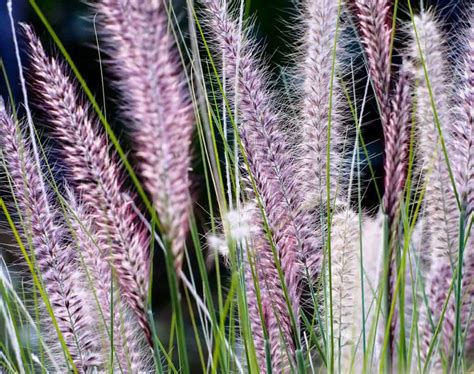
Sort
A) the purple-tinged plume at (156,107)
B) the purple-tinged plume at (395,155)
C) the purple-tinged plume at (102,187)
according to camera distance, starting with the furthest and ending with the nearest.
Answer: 1. the purple-tinged plume at (395,155)
2. the purple-tinged plume at (102,187)
3. the purple-tinged plume at (156,107)

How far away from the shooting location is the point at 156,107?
56 centimetres

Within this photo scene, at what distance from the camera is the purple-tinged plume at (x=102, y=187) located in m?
0.70

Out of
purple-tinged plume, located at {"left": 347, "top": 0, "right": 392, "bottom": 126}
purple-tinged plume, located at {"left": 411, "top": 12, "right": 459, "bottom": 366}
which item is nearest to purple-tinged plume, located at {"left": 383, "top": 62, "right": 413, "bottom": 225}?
purple-tinged plume, located at {"left": 347, "top": 0, "right": 392, "bottom": 126}

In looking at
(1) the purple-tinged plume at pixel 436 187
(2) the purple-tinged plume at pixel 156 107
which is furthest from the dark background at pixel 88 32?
(2) the purple-tinged plume at pixel 156 107

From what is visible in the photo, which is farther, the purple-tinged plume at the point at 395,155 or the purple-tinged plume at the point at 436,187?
the purple-tinged plume at the point at 436,187

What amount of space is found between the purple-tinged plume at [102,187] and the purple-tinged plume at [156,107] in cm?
11

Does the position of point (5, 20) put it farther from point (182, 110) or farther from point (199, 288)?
point (182, 110)

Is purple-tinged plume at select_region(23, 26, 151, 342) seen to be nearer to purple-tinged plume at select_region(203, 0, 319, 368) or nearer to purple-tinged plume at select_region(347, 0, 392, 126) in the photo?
purple-tinged plume at select_region(203, 0, 319, 368)

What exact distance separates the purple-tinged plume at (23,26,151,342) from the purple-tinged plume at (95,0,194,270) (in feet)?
0.36

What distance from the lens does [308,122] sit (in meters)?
0.97

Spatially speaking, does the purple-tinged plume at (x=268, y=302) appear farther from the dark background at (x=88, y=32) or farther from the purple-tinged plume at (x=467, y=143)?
the dark background at (x=88, y=32)

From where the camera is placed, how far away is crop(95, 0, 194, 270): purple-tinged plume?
56cm

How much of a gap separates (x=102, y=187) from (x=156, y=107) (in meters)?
0.19

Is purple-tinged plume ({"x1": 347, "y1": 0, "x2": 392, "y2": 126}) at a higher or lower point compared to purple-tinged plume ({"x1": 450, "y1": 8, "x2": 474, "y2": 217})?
higher
